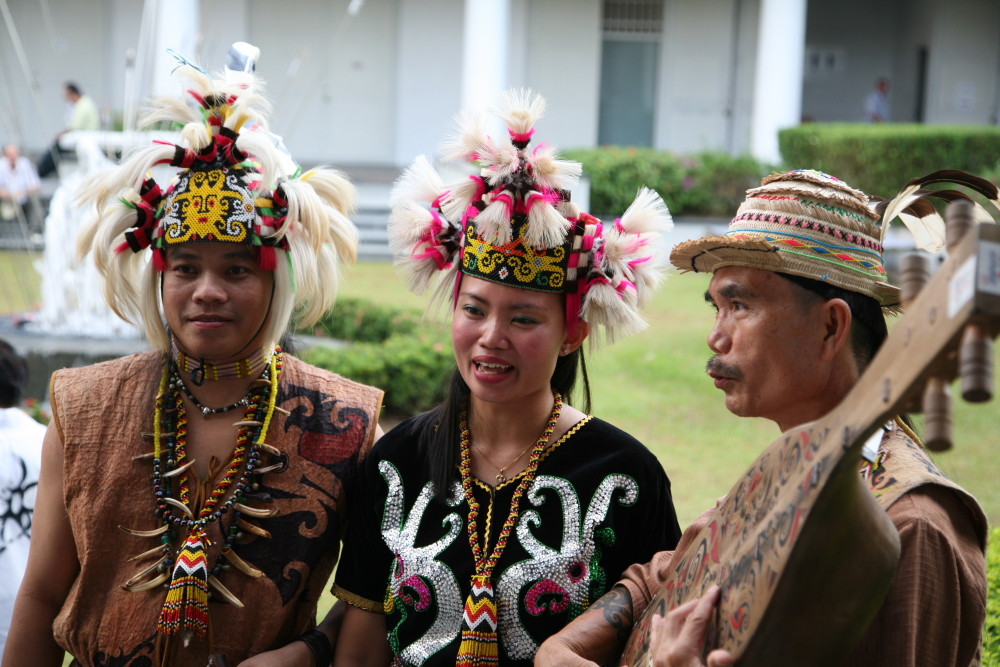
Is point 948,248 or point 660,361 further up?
point 948,248

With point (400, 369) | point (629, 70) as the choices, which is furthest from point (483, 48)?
point (400, 369)

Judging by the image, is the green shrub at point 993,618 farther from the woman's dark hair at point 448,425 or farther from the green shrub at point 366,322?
the green shrub at point 366,322

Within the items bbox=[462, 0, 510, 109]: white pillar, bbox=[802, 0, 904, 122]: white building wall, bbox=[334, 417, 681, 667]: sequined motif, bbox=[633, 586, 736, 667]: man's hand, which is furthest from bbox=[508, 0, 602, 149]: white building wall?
bbox=[633, 586, 736, 667]: man's hand

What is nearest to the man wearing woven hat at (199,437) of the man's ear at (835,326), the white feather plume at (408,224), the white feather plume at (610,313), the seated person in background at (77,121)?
the white feather plume at (408,224)

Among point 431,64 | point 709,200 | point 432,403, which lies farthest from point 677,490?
point 431,64

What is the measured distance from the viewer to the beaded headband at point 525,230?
8.14 ft

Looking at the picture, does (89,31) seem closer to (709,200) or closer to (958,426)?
(709,200)

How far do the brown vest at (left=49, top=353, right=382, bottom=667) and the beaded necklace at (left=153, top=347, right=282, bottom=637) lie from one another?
33 mm

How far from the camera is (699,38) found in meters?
20.3

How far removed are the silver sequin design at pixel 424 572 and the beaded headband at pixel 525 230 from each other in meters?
0.54

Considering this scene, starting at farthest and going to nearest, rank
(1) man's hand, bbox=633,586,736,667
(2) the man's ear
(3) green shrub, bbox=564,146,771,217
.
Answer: (3) green shrub, bbox=564,146,771,217 → (2) the man's ear → (1) man's hand, bbox=633,586,736,667

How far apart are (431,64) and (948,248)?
19549mm

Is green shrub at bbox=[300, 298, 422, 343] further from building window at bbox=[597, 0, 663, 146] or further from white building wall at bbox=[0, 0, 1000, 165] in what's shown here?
building window at bbox=[597, 0, 663, 146]

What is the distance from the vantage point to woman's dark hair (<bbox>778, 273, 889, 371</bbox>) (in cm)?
211
